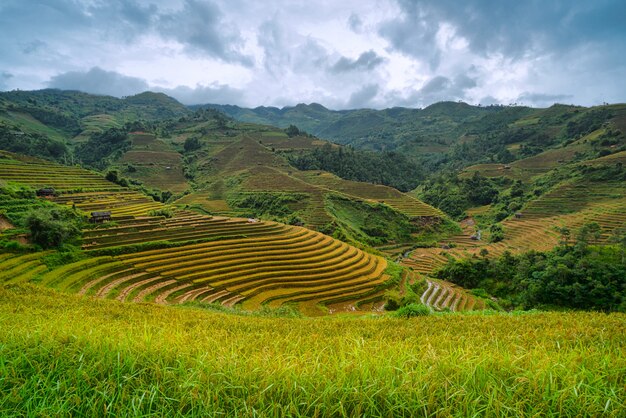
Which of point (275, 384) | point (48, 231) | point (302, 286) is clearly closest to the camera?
point (275, 384)

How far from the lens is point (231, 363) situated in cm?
254

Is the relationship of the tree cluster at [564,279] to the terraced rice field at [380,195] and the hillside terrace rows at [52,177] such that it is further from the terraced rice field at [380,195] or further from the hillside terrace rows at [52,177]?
the hillside terrace rows at [52,177]

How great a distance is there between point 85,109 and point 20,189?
193m

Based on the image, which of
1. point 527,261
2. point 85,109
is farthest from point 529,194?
point 85,109

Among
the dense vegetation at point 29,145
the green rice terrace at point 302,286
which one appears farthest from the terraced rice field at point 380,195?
the dense vegetation at point 29,145

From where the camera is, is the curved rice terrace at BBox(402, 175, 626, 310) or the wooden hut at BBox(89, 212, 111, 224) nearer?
the wooden hut at BBox(89, 212, 111, 224)

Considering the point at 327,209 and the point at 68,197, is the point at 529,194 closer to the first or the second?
the point at 327,209

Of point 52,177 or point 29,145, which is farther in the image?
point 29,145

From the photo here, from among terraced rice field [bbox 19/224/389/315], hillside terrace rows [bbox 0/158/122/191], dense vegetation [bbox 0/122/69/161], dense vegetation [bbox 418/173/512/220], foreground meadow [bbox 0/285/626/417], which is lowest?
terraced rice field [bbox 19/224/389/315]

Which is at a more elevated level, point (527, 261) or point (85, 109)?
point (85, 109)

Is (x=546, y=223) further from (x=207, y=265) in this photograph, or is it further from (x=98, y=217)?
(x=98, y=217)

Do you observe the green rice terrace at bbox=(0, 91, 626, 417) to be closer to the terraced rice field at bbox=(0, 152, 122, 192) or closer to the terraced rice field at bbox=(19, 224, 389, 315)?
the terraced rice field at bbox=(19, 224, 389, 315)

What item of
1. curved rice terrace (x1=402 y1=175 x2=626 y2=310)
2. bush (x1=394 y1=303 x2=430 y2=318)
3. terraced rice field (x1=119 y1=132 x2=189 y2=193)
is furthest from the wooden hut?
terraced rice field (x1=119 y1=132 x2=189 y2=193)

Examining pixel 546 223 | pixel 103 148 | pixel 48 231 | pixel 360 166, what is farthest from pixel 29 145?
pixel 546 223
